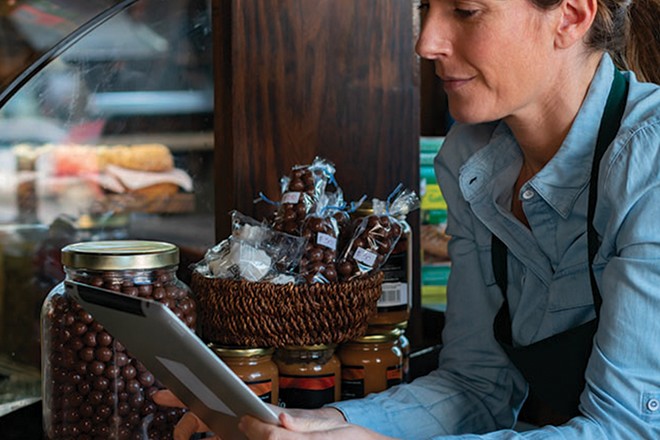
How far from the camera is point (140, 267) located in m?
1.34

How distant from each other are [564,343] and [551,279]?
114 mm

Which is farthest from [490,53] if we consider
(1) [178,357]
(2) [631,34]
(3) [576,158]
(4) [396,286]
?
(1) [178,357]

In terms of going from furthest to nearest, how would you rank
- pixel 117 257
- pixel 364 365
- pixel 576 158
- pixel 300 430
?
pixel 364 365 → pixel 576 158 → pixel 117 257 → pixel 300 430

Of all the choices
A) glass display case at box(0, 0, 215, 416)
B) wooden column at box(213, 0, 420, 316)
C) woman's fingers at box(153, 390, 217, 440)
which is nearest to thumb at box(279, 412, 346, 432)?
woman's fingers at box(153, 390, 217, 440)

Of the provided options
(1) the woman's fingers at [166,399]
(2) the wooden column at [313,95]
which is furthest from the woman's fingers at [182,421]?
(2) the wooden column at [313,95]

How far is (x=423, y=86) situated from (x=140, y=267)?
2.06 metres

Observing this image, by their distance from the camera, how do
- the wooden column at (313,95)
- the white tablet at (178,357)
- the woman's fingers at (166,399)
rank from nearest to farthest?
the white tablet at (178,357)
the woman's fingers at (166,399)
the wooden column at (313,95)

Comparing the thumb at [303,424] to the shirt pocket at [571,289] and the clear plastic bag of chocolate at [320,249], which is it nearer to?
the clear plastic bag of chocolate at [320,249]

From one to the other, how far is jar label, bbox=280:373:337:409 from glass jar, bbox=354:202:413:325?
A: 0.16m

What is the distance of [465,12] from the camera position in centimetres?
139

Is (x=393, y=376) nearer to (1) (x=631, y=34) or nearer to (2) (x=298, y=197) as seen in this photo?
(2) (x=298, y=197)

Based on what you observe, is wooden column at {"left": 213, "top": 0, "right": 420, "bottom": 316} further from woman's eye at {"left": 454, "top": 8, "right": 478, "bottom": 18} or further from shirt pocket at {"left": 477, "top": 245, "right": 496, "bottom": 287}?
woman's eye at {"left": 454, "top": 8, "right": 478, "bottom": 18}

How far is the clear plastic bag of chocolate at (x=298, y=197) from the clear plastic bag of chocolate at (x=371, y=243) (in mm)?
85

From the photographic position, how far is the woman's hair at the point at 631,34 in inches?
57.0
